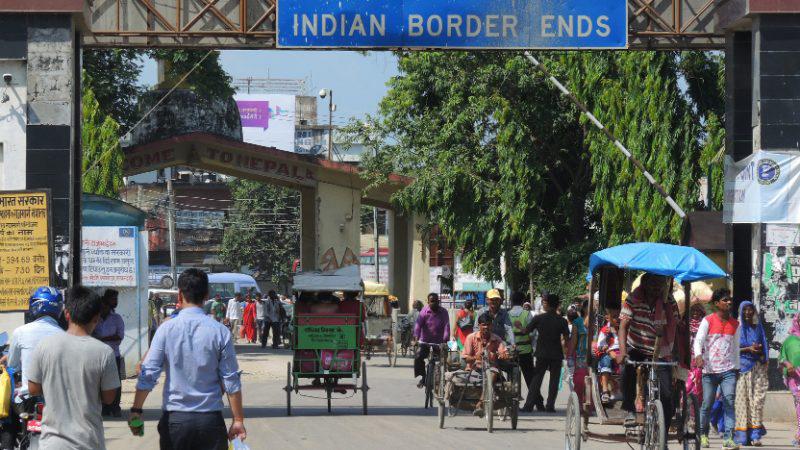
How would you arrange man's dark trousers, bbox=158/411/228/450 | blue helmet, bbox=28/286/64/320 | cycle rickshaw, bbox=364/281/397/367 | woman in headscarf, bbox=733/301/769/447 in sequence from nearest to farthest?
man's dark trousers, bbox=158/411/228/450
blue helmet, bbox=28/286/64/320
woman in headscarf, bbox=733/301/769/447
cycle rickshaw, bbox=364/281/397/367

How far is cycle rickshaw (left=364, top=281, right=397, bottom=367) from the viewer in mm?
34812

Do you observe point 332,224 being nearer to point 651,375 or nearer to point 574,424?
point 574,424

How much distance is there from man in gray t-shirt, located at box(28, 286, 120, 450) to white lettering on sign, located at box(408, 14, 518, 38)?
11.1m

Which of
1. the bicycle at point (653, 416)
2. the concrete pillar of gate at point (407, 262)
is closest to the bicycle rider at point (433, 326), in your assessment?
the bicycle at point (653, 416)

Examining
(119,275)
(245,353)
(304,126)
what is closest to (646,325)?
→ (119,275)

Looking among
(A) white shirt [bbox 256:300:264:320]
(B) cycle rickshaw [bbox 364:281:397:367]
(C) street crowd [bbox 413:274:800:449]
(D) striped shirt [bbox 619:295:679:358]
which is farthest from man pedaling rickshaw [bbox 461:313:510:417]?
(A) white shirt [bbox 256:300:264:320]

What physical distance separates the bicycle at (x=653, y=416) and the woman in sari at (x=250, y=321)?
35637mm

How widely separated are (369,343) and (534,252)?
230 inches

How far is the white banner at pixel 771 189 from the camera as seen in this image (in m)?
18.8

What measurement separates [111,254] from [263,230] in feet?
210

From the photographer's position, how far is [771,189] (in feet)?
62.0

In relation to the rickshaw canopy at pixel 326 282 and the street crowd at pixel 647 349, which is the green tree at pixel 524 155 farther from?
the rickshaw canopy at pixel 326 282

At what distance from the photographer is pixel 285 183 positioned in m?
47.6

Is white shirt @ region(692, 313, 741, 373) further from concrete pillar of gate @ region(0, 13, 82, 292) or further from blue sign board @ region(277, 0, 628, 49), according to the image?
concrete pillar of gate @ region(0, 13, 82, 292)
